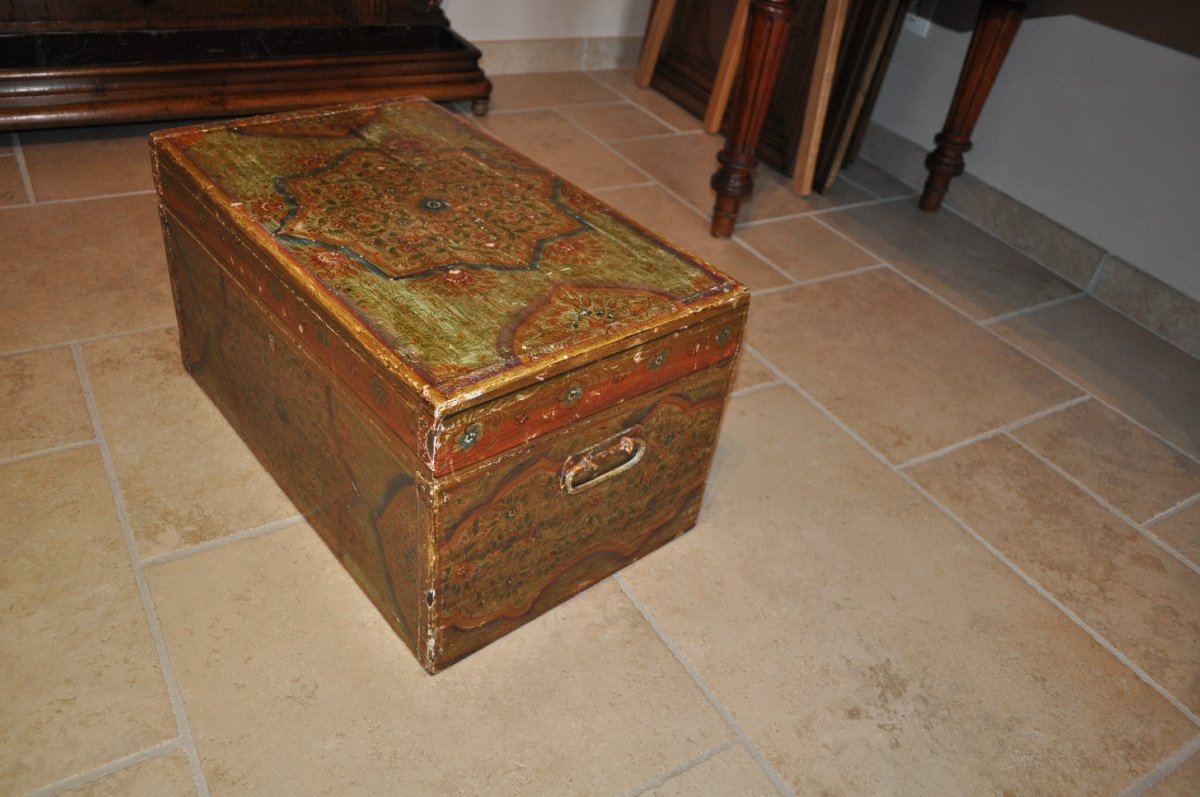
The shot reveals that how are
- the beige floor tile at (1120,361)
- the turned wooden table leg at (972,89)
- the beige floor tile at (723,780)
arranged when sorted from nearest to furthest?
the beige floor tile at (723,780) < the beige floor tile at (1120,361) < the turned wooden table leg at (972,89)

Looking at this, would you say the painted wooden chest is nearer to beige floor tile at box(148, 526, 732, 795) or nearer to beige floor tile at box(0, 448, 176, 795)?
beige floor tile at box(148, 526, 732, 795)

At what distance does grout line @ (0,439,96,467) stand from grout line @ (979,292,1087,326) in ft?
6.32

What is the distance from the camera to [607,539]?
1.37 m

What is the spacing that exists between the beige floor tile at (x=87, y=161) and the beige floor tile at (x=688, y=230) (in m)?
1.16

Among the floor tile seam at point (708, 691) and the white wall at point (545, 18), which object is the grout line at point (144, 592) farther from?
the white wall at point (545, 18)

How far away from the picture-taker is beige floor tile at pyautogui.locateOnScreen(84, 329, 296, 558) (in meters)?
1.43

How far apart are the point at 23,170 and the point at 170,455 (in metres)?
1.15

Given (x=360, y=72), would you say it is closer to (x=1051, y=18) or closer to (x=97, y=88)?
(x=97, y=88)

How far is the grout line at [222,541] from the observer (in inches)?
53.4

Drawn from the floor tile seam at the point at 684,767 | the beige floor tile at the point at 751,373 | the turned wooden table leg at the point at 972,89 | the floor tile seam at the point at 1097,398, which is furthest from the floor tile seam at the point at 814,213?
the floor tile seam at the point at 684,767

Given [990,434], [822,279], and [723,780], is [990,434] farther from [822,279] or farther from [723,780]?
[723,780]

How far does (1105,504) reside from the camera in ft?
5.76

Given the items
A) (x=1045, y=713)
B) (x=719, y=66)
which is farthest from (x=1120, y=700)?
(x=719, y=66)

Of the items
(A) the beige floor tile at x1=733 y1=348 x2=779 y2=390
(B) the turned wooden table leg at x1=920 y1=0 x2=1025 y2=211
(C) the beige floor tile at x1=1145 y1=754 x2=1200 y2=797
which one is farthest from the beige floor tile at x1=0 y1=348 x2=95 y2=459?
(B) the turned wooden table leg at x1=920 y1=0 x2=1025 y2=211
